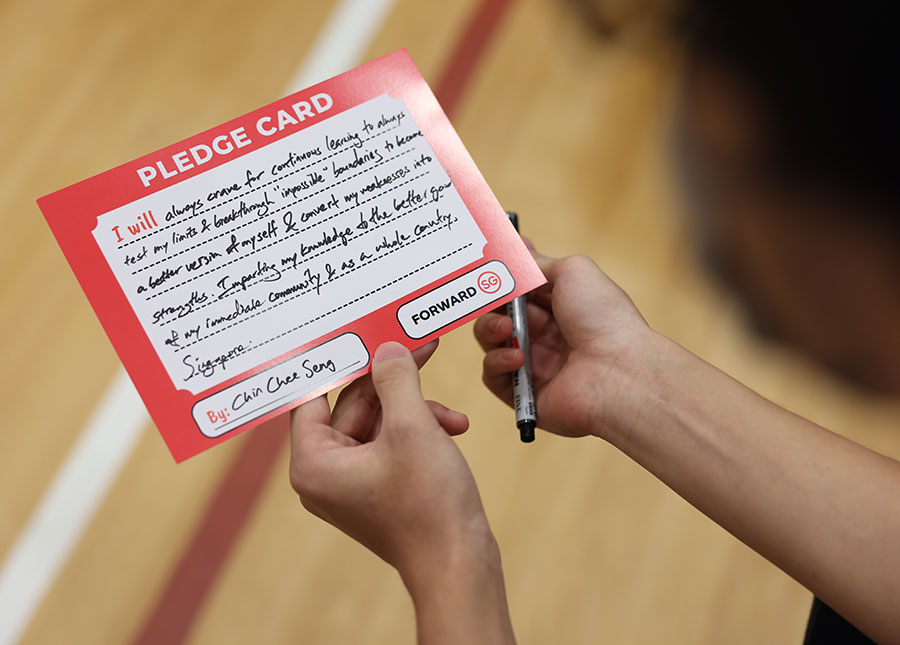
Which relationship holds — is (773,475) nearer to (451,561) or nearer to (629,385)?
(629,385)

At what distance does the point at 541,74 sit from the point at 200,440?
1.27 metres

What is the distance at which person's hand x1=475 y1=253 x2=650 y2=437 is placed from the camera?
2.76ft

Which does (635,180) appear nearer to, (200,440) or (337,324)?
(337,324)

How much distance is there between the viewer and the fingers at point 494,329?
90cm

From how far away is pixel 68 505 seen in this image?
129 cm

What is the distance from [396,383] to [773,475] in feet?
1.25

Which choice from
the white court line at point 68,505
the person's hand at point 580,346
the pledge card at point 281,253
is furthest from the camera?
the white court line at point 68,505

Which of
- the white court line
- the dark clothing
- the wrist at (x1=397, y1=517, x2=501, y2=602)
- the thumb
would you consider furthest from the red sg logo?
the white court line

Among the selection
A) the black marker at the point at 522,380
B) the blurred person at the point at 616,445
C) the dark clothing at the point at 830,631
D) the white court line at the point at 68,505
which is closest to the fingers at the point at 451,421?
the blurred person at the point at 616,445

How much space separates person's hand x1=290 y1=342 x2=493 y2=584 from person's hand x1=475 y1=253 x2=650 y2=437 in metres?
0.22

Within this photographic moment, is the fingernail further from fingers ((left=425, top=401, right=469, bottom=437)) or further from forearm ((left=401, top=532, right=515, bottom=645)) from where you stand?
forearm ((left=401, top=532, right=515, bottom=645))

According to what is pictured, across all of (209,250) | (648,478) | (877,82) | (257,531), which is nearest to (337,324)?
(209,250)

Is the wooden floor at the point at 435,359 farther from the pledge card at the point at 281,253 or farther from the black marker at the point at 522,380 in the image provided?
the pledge card at the point at 281,253

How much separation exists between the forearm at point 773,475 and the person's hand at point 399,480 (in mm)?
236
